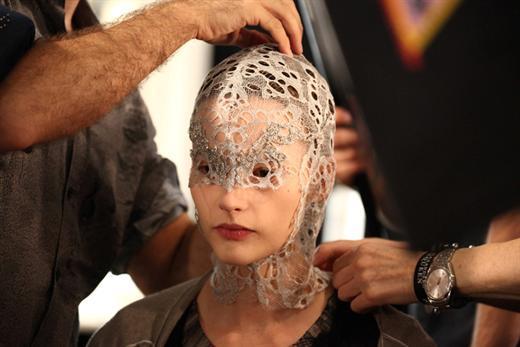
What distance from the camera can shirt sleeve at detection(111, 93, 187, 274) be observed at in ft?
7.40

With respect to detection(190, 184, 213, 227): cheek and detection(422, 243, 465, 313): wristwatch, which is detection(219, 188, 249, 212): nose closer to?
detection(190, 184, 213, 227): cheek

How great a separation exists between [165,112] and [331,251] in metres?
1.32

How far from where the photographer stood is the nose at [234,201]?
1599 mm

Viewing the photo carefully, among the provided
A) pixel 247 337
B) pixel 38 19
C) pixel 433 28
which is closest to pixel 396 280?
pixel 247 337

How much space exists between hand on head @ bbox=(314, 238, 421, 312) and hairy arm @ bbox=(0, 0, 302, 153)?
0.43m

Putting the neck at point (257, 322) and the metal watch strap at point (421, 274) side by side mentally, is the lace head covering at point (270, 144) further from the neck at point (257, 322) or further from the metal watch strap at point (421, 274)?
the metal watch strap at point (421, 274)

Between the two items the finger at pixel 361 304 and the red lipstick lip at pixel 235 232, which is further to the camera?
the finger at pixel 361 304

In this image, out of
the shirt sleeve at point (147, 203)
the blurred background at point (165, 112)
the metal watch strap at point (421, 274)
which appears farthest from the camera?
the blurred background at point (165, 112)

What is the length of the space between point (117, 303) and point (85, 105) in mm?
1446

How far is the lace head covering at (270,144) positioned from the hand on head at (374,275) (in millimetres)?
54

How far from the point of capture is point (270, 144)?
1635mm

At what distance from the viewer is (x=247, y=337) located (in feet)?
5.71

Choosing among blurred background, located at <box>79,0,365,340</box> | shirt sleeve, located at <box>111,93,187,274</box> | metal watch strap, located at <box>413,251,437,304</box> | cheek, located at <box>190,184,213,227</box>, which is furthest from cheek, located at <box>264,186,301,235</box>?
blurred background, located at <box>79,0,365,340</box>

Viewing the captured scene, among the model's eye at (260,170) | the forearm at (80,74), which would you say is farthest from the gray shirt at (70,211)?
the model's eye at (260,170)
